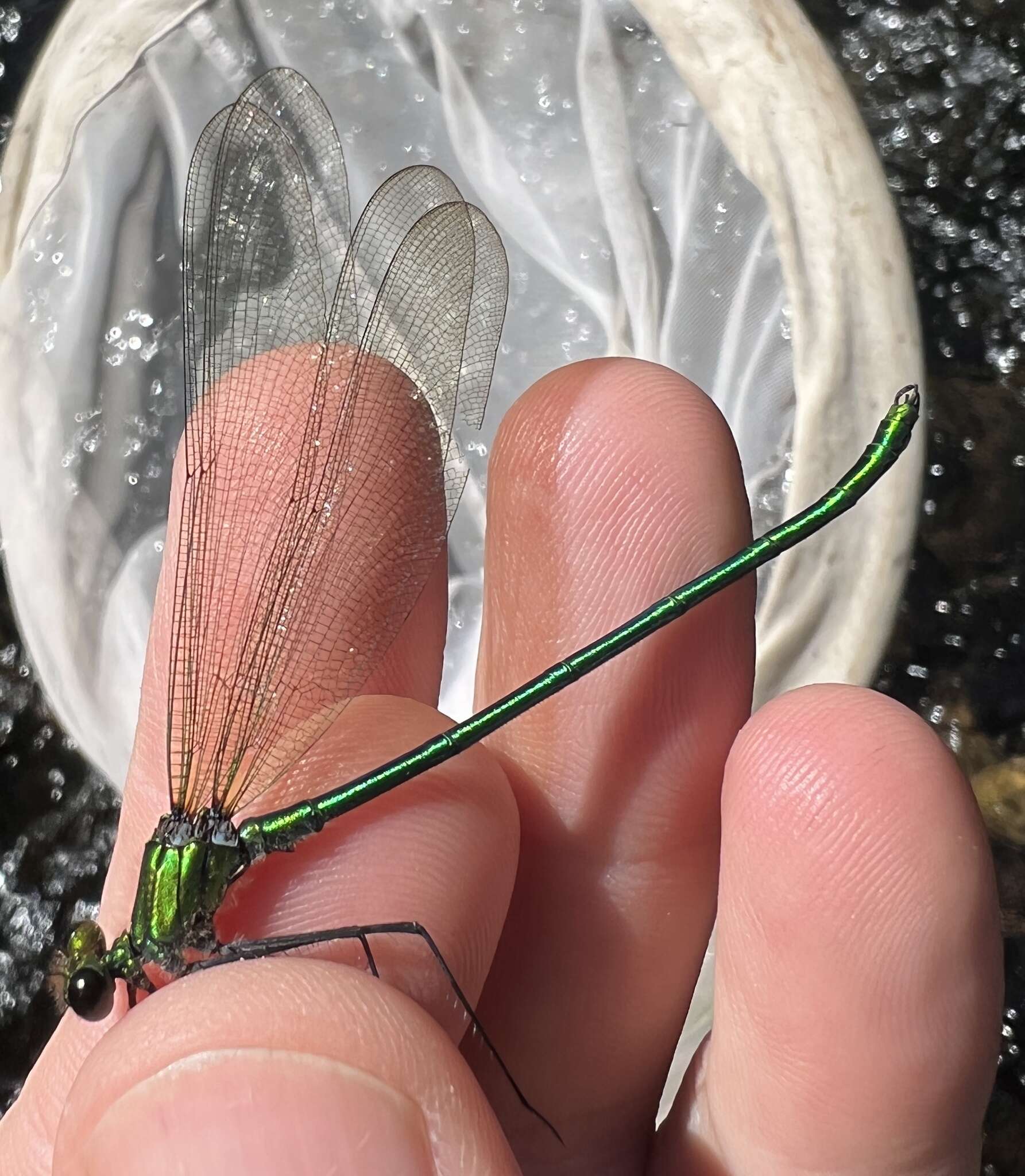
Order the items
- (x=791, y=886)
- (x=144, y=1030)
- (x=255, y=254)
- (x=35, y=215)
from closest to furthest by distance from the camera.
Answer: (x=144, y=1030) < (x=791, y=886) < (x=255, y=254) < (x=35, y=215)

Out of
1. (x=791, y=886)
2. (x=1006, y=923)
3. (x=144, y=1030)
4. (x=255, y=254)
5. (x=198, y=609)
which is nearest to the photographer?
(x=144, y=1030)

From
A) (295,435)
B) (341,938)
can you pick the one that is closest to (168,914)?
(341,938)

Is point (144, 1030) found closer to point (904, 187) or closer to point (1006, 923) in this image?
point (1006, 923)

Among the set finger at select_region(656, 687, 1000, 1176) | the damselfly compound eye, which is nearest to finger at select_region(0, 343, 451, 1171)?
the damselfly compound eye

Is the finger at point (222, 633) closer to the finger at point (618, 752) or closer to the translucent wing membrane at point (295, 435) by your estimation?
the translucent wing membrane at point (295, 435)

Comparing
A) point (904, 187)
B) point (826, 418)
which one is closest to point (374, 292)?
point (826, 418)

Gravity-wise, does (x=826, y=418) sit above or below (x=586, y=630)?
below

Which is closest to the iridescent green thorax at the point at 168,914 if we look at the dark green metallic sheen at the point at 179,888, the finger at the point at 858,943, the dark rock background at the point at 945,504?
the dark green metallic sheen at the point at 179,888

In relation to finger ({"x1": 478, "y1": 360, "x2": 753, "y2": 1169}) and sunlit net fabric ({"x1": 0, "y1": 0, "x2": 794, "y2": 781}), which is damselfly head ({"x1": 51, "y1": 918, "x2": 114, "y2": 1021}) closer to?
finger ({"x1": 478, "y1": 360, "x2": 753, "y2": 1169})

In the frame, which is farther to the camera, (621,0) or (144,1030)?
(621,0)
